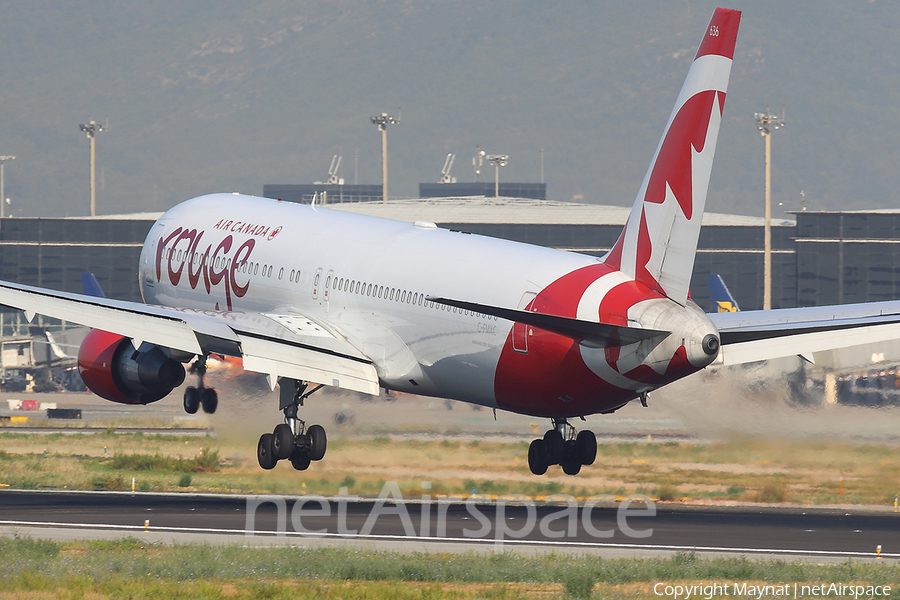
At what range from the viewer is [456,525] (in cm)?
5347

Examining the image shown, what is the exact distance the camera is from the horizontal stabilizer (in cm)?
3153

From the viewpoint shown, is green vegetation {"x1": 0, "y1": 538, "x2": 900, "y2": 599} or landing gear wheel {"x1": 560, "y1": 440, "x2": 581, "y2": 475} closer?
green vegetation {"x1": 0, "y1": 538, "x2": 900, "y2": 599}

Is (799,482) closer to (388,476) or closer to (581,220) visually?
(388,476)

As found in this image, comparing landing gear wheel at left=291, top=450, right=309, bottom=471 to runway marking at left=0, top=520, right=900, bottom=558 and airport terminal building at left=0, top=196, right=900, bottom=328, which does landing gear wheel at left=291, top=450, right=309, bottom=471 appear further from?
airport terminal building at left=0, top=196, right=900, bottom=328

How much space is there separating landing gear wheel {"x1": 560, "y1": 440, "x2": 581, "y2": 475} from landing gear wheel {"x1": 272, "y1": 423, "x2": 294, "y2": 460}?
785 cm

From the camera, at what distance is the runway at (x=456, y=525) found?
49094 millimetres

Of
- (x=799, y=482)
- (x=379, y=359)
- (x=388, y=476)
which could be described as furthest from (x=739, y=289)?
(x=379, y=359)

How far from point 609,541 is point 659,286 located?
18607mm

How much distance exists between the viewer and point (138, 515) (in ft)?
184

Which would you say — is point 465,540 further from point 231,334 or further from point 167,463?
point 167,463

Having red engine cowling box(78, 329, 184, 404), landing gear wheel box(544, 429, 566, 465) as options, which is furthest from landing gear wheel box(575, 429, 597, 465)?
red engine cowling box(78, 329, 184, 404)

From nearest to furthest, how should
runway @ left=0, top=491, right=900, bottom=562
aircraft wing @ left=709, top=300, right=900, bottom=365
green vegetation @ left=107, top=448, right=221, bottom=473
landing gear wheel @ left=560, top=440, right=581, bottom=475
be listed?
aircraft wing @ left=709, top=300, right=900, bottom=365 < landing gear wheel @ left=560, top=440, right=581, bottom=475 < runway @ left=0, top=491, right=900, bottom=562 < green vegetation @ left=107, top=448, right=221, bottom=473

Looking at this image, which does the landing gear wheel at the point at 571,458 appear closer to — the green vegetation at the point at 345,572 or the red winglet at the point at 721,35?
the green vegetation at the point at 345,572

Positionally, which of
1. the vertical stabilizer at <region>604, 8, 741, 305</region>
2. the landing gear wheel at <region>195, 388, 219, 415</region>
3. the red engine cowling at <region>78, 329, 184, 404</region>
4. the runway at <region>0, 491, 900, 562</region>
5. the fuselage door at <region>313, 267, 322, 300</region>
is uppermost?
the vertical stabilizer at <region>604, 8, 741, 305</region>
